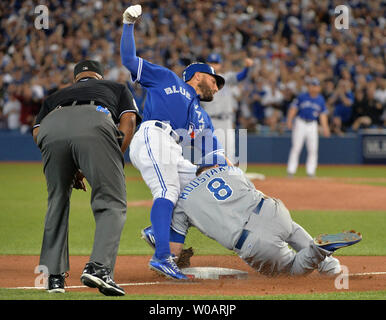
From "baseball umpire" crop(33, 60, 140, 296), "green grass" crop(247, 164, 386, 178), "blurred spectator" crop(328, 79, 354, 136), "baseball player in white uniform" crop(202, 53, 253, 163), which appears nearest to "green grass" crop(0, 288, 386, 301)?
"baseball umpire" crop(33, 60, 140, 296)

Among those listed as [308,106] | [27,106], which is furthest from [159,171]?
[27,106]

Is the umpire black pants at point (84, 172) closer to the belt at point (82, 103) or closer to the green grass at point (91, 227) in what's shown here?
the belt at point (82, 103)

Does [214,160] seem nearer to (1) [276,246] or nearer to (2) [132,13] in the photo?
(1) [276,246]

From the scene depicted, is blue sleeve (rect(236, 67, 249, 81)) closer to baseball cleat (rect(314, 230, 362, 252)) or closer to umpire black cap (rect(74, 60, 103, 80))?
umpire black cap (rect(74, 60, 103, 80))

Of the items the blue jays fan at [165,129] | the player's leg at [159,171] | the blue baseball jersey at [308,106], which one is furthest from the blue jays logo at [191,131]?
the blue baseball jersey at [308,106]

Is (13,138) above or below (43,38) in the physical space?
below

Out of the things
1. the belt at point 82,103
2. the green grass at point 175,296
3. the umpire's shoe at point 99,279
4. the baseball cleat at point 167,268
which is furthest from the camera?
the baseball cleat at point 167,268
